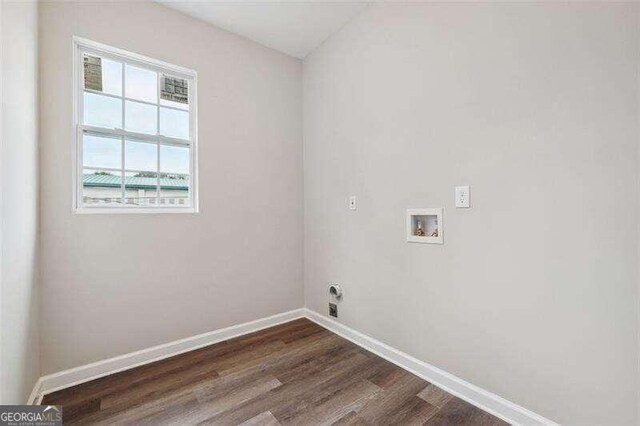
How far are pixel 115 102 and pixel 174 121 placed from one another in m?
0.40

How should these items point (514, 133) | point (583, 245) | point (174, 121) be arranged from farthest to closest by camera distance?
point (174, 121) < point (514, 133) < point (583, 245)

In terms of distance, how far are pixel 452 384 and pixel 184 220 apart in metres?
2.22

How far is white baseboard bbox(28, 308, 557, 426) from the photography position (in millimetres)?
1477

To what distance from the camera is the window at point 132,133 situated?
1943 millimetres

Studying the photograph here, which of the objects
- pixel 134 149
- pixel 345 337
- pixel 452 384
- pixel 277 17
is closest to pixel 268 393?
pixel 345 337

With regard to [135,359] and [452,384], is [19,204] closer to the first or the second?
[135,359]

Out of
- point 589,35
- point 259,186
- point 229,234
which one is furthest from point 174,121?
point 589,35

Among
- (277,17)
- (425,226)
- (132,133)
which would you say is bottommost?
(425,226)

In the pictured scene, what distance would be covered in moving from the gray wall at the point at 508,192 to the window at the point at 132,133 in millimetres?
1453

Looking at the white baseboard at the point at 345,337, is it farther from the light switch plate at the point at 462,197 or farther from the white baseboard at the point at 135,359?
the light switch plate at the point at 462,197

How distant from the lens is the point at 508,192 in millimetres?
1455

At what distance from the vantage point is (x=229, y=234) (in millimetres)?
2494

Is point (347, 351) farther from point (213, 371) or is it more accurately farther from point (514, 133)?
point (514, 133)

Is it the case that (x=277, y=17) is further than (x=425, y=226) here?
Yes
